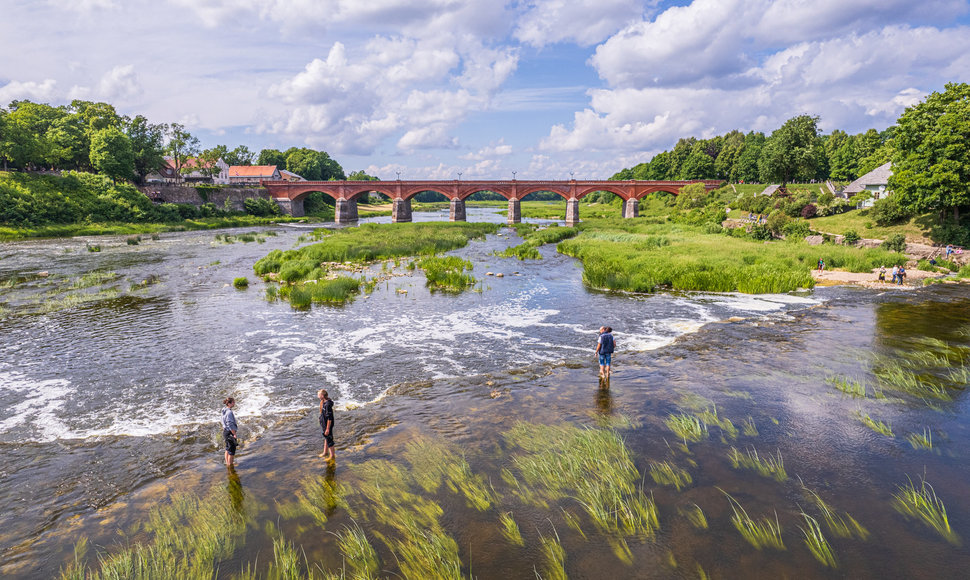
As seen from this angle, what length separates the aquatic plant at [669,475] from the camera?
10.3 meters

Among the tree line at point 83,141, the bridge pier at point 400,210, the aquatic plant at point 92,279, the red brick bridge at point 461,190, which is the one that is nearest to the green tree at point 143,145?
the tree line at point 83,141

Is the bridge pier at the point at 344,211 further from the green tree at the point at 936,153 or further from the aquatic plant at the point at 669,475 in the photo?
the aquatic plant at the point at 669,475

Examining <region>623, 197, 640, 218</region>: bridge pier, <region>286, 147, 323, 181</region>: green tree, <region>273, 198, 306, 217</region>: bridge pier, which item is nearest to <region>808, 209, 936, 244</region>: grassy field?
<region>623, 197, 640, 218</region>: bridge pier

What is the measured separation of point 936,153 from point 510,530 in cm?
5807

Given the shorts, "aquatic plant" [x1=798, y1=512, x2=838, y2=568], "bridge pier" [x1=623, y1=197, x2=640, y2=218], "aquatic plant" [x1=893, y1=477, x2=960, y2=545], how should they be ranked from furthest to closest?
1. "bridge pier" [x1=623, y1=197, x2=640, y2=218]
2. the shorts
3. "aquatic plant" [x1=893, y1=477, x2=960, y2=545]
4. "aquatic plant" [x1=798, y1=512, x2=838, y2=568]

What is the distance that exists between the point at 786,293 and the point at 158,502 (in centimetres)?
3571

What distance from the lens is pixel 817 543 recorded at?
27.2ft

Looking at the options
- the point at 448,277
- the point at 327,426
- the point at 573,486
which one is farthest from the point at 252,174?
the point at 573,486

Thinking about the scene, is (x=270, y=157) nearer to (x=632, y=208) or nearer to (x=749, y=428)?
(x=632, y=208)

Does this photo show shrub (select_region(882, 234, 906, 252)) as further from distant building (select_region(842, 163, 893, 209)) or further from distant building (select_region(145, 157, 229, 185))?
distant building (select_region(145, 157, 229, 185))

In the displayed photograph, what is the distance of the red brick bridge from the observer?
101m

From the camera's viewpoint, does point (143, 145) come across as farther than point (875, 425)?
Yes

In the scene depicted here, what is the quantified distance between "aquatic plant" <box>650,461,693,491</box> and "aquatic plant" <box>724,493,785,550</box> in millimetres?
1178

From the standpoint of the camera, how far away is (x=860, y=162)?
97875 millimetres
